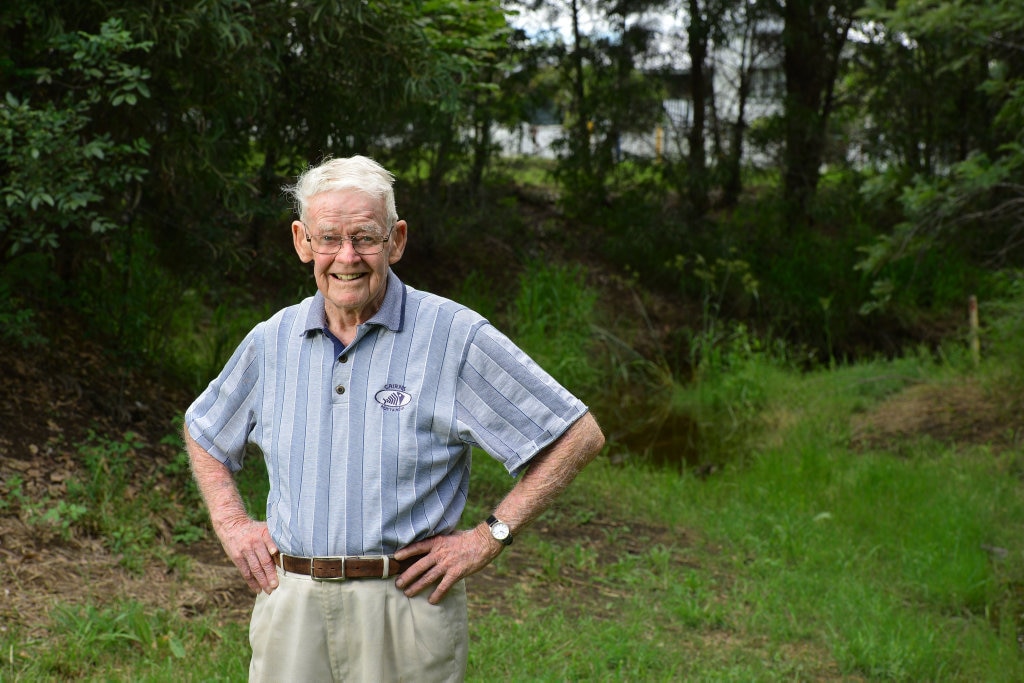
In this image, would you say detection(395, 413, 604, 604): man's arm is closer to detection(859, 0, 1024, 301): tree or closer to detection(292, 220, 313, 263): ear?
detection(292, 220, 313, 263): ear

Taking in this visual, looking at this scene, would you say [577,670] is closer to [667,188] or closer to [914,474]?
[914,474]

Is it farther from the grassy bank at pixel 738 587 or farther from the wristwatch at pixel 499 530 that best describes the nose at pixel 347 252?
the grassy bank at pixel 738 587

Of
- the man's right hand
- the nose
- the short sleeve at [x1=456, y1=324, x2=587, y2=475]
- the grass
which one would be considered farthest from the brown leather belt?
the grass

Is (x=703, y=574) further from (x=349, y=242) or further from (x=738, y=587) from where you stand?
(x=349, y=242)

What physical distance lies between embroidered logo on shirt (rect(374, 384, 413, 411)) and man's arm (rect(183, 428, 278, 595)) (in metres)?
0.47

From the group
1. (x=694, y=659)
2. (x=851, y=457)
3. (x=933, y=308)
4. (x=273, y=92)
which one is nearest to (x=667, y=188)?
(x=933, y=308)

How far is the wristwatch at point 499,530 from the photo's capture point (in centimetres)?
274

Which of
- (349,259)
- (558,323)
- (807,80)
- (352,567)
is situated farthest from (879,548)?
(807,80)

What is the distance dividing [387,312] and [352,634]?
756 millimetres

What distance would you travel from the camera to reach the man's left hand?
2656 millimetres

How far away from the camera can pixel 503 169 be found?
13414 millimetres

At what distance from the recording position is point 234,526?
2855 mm

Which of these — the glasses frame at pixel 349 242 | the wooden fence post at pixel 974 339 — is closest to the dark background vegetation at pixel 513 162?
the wooden fence post at pixel 974 339

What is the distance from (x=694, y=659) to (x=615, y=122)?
9.77 m
